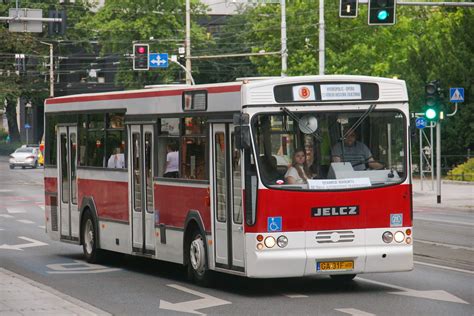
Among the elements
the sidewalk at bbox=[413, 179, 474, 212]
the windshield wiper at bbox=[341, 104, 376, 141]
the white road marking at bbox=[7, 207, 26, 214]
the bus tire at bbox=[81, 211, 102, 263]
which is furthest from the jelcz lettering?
the white road marking at bbox=[7, 207, 26, 214]

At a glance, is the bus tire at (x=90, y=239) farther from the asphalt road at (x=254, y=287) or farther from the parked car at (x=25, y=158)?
the parked car at (x=25, y=158)

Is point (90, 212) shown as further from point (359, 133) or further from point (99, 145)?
point (359, 133)

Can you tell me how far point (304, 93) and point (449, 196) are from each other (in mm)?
28762

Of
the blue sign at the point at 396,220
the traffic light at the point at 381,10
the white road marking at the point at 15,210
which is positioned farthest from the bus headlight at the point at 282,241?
the white road marking at the point at 15,210

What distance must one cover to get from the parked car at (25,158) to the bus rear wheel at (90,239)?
62523 millimetres

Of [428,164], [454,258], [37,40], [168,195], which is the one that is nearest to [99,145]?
[168,195]

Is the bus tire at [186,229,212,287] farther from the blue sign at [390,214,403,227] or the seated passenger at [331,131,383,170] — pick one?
the blue sign at [390,214,403,227]

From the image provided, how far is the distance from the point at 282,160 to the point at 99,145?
618 centimetres

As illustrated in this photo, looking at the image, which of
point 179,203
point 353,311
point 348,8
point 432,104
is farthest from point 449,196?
point 353,311

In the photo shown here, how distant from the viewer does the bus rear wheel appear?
838 inches

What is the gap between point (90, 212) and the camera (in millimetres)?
21516

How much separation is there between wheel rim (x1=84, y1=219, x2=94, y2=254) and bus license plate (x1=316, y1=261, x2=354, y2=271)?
6821 mm

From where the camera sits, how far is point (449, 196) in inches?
1722

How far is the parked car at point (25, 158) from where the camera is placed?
83.4 m
